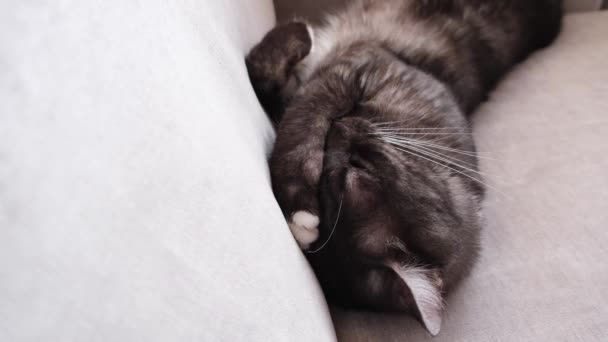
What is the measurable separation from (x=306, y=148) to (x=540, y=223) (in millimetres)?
498

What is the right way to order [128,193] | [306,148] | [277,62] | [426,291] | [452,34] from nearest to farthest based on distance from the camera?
[128,193] < [426,291] < [306,148] < [277,62] < [452,34]

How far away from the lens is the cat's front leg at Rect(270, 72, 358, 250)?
0.87m

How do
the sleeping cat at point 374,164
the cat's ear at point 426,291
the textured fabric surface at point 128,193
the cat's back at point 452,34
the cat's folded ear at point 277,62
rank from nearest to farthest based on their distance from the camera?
the textured fabric surface at point 128,193, the cat's ear at point 426,291, the sleeping cat at point 374,164, the cat's folded ear at point 277,62, the cat's back at point 452,34

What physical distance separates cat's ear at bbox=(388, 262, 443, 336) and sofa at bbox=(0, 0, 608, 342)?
2.7 inches

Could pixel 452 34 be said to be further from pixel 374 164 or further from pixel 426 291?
pixel 426 291

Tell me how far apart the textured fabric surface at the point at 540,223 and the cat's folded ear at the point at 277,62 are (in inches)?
19.8

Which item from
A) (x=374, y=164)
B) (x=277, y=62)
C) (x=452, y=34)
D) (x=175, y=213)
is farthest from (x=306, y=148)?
(x=452, y=34)

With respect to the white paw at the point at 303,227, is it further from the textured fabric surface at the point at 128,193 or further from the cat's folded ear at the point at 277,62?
the cat's folded ear at the point at 277,62

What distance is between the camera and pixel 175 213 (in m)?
0.49

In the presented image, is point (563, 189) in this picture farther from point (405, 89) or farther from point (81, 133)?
point (81, 133)

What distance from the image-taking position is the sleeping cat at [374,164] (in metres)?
0.90

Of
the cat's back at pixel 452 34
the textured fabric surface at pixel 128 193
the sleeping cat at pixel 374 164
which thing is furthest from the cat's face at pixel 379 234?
the cat's back at pixel 452 34

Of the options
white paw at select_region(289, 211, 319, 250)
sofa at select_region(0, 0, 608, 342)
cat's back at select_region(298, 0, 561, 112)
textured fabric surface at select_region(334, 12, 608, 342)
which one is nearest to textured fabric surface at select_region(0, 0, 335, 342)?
sofa at select_region(0, 0, 608, 342)

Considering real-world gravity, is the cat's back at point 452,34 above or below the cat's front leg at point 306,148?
below
